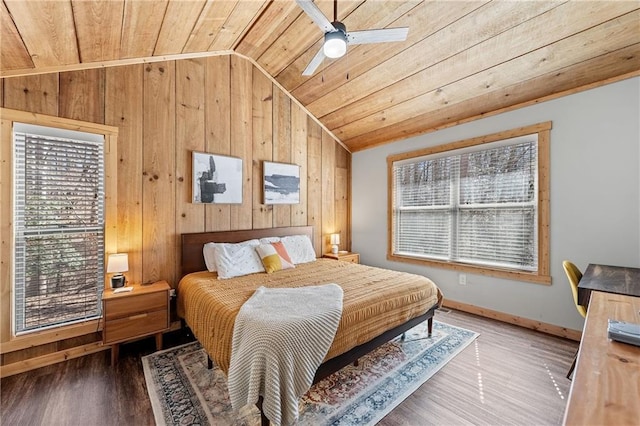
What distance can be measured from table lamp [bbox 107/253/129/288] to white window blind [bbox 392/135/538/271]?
3616mm

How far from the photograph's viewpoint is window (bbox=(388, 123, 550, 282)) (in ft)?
10.0

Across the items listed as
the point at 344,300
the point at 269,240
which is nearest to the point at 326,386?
the point at 344,300

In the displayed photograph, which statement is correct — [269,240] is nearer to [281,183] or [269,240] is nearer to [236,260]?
[236,260]

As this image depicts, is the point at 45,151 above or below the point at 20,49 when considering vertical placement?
below

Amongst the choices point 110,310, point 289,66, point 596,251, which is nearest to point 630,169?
point 596,251

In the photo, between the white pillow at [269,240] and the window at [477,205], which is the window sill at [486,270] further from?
the white pillow at [269,240]

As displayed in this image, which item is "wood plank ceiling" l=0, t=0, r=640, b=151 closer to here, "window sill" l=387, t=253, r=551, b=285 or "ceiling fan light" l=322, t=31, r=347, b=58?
"ceiling fan light" l=322, t=31, r=347, b=58

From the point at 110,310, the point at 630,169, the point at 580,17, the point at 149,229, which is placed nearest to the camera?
the point at 580,17

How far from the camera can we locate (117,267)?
247 cm

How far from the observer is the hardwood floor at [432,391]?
1.74m

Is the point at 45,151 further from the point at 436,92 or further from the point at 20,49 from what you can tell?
the point at 436,92

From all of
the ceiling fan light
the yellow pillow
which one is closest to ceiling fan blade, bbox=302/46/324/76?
the ceiling fan light

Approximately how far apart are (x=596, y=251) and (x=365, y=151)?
325 cm

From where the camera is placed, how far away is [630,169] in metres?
2.48
